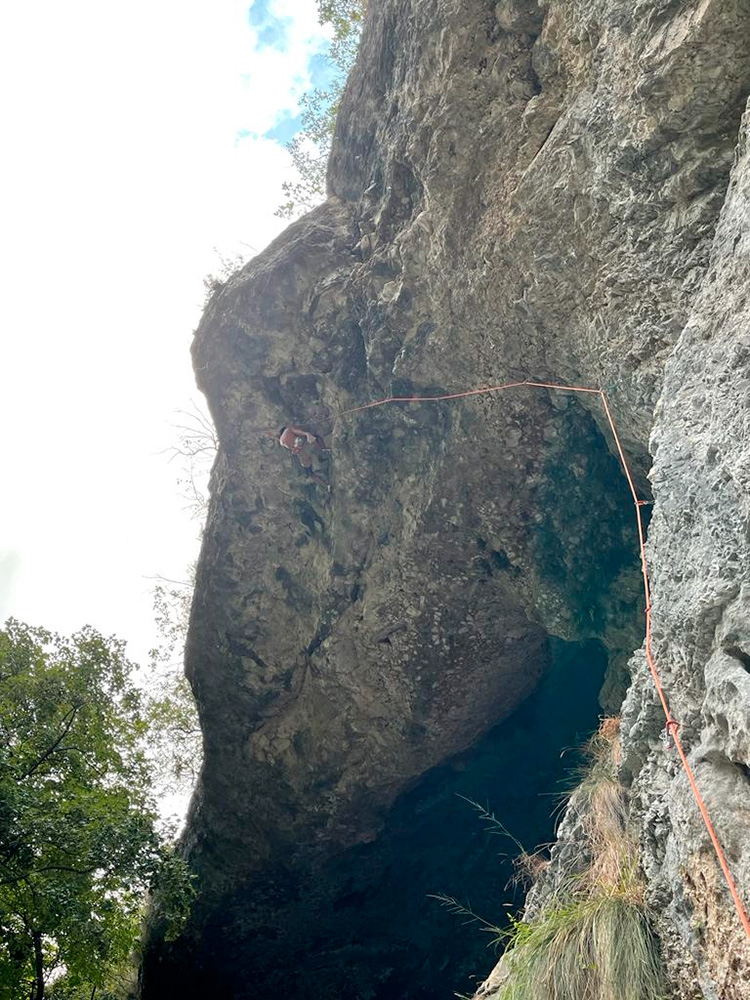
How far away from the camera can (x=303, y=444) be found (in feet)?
26.4

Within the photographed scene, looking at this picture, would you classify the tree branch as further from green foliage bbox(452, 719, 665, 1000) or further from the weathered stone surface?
the weathered stone surface

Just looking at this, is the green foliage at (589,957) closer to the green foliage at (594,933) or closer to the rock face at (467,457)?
the green foliage at (594,933)

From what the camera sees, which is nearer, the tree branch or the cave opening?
the tree branch

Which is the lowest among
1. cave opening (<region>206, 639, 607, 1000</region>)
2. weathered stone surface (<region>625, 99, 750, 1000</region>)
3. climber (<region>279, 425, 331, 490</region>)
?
cave opening (<region>206, 639, 607, 1000</region>)

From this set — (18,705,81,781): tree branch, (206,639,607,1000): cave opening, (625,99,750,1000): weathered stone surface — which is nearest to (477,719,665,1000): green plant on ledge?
(625,99,750,1000): weathered stone surface

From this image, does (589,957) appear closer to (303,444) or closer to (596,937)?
(596,937)

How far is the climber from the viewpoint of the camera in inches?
311

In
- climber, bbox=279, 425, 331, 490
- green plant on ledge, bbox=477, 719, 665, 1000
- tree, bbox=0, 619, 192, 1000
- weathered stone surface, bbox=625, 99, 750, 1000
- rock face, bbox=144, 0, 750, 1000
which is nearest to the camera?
weathered stone surface, bbox=625, 99, 750, 1000

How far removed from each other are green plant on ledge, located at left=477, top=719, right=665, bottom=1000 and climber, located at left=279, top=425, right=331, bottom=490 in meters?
4.83

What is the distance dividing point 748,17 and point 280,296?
5262 mm

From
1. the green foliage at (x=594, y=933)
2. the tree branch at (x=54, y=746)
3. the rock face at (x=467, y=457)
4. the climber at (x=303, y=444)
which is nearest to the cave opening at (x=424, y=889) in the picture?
the rock face at (x=467, y=457)

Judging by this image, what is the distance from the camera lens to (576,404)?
232 inches

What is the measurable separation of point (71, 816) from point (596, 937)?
5.90 m

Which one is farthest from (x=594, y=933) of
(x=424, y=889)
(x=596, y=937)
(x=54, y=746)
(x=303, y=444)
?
(x=54, y=746)
